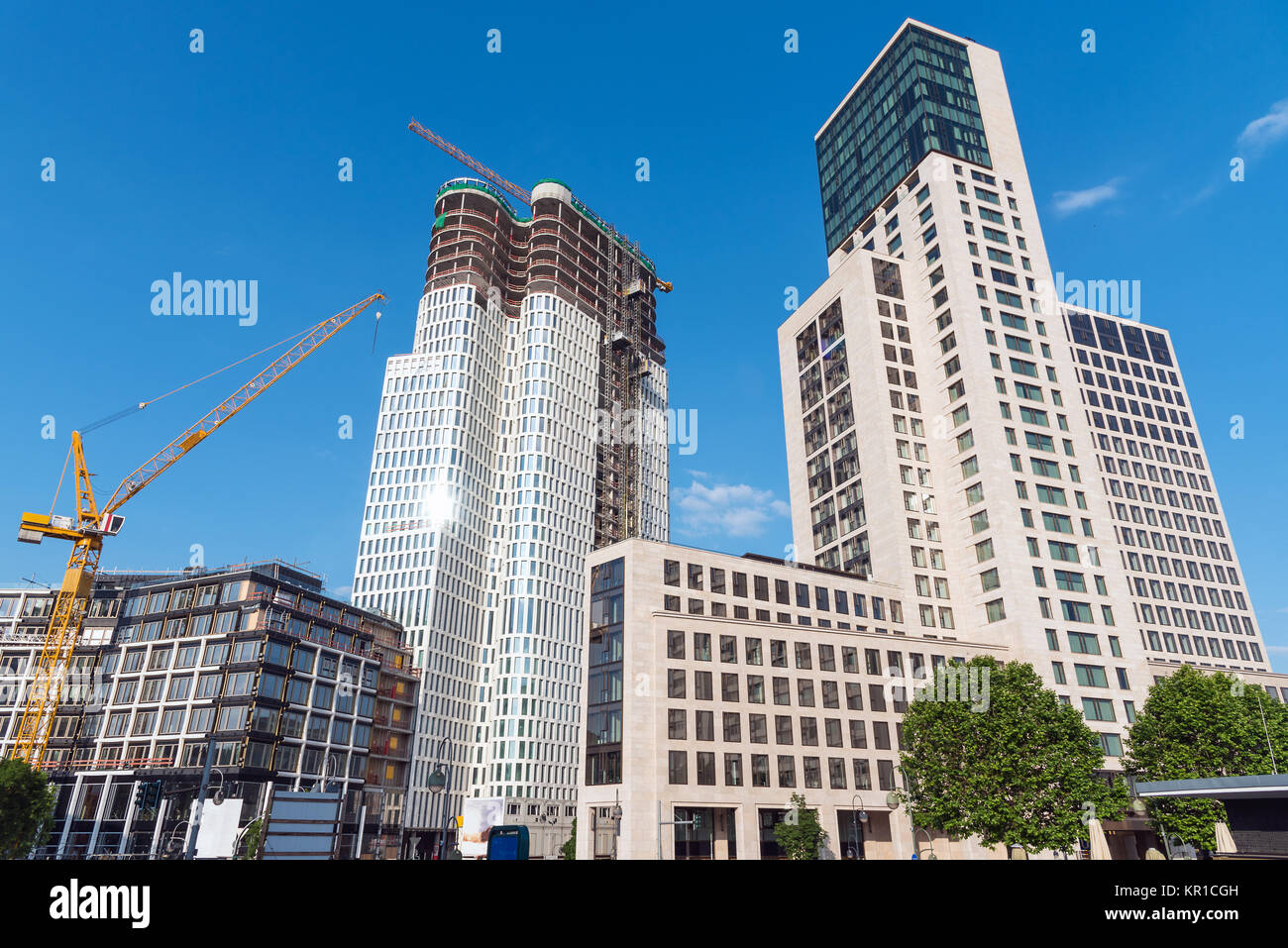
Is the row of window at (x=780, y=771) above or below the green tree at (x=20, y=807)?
above

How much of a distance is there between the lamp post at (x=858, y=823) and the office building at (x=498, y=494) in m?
76.6

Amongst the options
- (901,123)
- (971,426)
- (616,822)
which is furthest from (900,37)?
(616,822)

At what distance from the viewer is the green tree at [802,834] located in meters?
77.2

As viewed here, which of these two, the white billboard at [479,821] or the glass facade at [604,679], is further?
the white billboard at [479,821]

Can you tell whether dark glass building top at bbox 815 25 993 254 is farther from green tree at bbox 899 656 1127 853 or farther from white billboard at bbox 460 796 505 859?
white billboard at bbox 460 796 505 859

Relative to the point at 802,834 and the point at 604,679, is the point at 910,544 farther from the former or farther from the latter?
the point at 604,679

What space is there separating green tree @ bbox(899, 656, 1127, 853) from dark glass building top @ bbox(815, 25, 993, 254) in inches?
3601

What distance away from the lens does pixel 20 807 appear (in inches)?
2995

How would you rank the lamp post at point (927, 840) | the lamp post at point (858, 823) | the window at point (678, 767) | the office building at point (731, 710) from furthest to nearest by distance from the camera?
1. the lamp post at point (927, 840)
2. the lamp post at point (858, 823)
3. the office building at point (731, 710)
4. the window at point (678, 767)

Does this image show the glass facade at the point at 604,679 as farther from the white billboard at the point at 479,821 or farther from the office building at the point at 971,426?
the office building at the point at 971,426

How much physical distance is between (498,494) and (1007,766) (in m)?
123

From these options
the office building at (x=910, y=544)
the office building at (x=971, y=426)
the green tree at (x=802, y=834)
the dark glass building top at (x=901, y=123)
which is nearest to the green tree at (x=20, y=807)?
the office building at (x=910, y=544)

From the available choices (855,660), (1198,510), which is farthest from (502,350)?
(1198,510)
